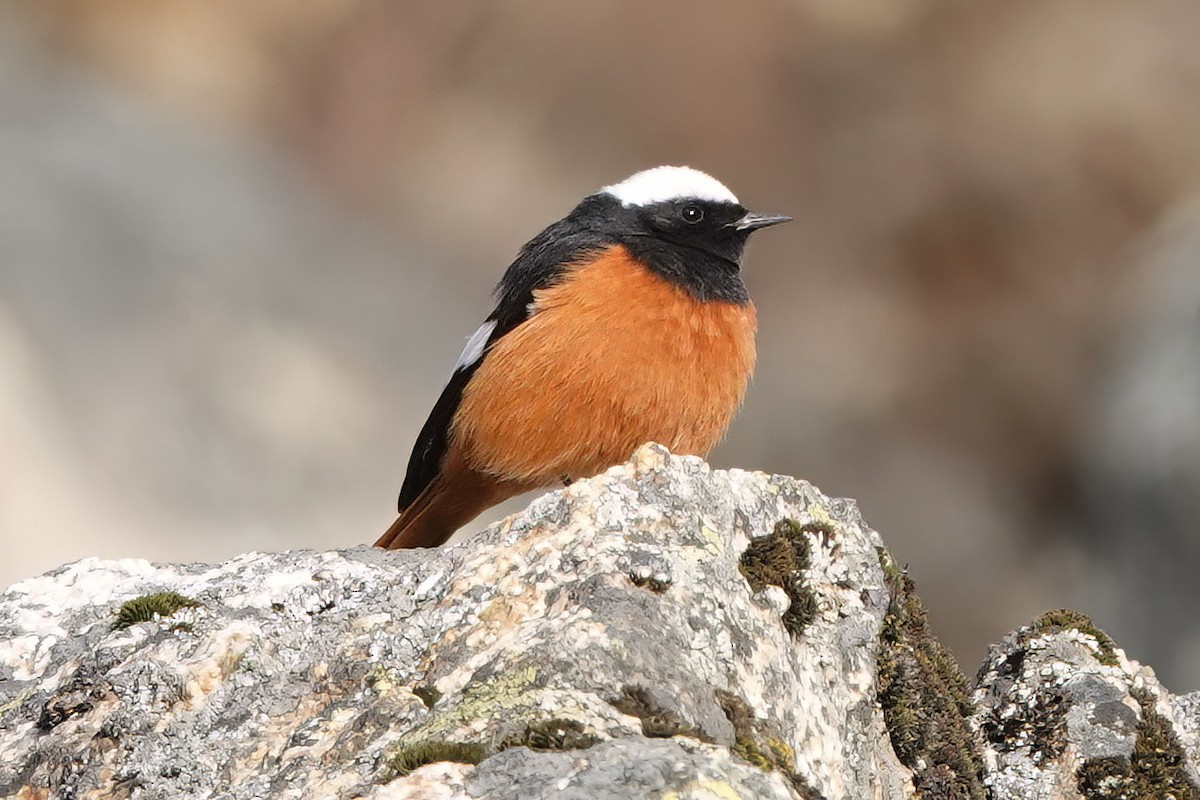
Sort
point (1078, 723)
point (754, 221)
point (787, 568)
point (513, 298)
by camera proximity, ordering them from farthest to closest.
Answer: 1. point (754, 221)
2. point (513, 298)
3. point (1078, 723)
4. point (787, 568)

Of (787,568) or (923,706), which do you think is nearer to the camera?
(787,568)

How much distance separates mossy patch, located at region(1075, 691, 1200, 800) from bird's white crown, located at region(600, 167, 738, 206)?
3.54 meters

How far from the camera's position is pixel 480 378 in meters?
6.72

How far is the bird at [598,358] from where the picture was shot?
6129 millimetres

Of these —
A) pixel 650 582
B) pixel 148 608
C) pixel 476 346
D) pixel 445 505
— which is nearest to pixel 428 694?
pixel 650 582

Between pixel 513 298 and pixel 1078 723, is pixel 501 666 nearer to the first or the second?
pixel 1078 723

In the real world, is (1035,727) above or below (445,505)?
below

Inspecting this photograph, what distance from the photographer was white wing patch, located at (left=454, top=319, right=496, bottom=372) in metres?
7.02

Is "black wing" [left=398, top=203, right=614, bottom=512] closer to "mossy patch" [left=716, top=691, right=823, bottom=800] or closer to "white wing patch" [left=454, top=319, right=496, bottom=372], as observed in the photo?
"white wing patch" [left=454, top=319, right=496, bottom=372]

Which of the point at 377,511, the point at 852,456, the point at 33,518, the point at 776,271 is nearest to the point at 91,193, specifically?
the point at 33,518

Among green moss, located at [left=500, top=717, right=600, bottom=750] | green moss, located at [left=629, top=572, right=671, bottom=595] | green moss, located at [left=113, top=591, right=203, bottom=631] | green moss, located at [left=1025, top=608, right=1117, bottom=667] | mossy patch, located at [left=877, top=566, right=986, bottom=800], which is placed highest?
green moss, located at [left=1025, top=608, right=1117, bottom=667]

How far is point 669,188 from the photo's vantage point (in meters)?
7.15

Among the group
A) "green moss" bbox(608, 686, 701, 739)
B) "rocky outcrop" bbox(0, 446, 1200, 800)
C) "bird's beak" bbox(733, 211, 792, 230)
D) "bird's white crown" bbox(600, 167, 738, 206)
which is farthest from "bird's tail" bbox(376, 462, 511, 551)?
"green moss" bbox(608, 686, 701, 739)

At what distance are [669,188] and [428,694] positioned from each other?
4257 mm
